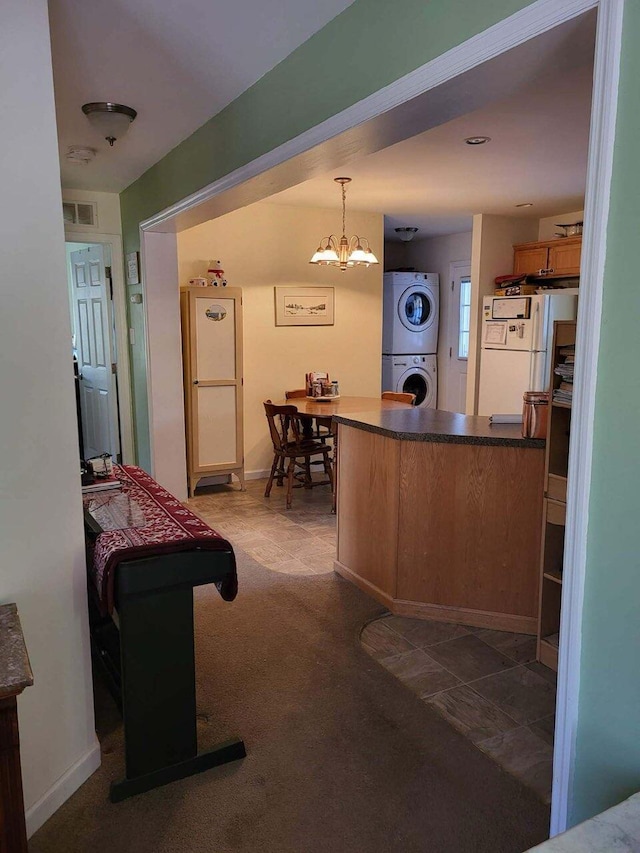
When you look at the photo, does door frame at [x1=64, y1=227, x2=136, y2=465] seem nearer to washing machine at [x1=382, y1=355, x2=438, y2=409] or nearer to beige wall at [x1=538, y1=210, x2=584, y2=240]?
washing machine at [x1=382, y1=355, x2=438, y2=409]

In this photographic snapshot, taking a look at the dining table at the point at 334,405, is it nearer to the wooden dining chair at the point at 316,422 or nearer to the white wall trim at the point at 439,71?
the wooden dining chair at the point at 316,422

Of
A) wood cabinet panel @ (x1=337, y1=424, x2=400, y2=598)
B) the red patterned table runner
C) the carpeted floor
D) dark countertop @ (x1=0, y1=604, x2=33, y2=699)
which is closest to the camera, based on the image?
dark countertop @ (x1=0, y1=604, x2=33, y2=699)

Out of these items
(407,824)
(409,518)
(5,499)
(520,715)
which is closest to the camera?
(5,499)

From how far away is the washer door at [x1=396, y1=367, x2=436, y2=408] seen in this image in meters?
7.60

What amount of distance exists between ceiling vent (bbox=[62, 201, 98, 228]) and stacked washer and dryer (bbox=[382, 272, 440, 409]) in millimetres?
3424

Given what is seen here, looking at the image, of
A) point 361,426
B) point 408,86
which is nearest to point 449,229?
point 361,426

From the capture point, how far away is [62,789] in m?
1.92

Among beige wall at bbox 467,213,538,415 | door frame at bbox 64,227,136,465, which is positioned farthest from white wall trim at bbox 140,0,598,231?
beige wall at bbox 467,213,538,415

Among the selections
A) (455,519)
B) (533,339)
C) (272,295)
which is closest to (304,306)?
(272,295)

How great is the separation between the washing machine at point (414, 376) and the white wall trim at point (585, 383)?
609 centimetres

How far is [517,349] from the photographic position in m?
5.64

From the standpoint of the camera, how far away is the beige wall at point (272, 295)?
17.6 ft

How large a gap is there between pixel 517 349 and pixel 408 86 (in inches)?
164

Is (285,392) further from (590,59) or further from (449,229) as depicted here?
(590,59)
